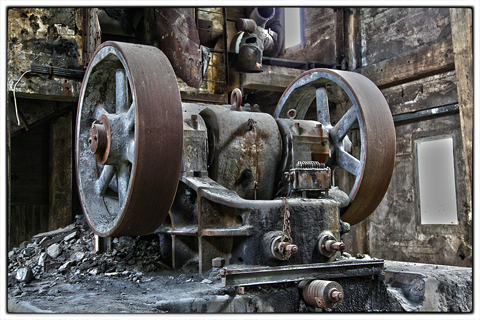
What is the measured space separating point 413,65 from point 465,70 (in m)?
1.45

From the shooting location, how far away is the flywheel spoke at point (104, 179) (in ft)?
11.3

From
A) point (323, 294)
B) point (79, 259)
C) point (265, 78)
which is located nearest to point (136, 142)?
point (323, 294)

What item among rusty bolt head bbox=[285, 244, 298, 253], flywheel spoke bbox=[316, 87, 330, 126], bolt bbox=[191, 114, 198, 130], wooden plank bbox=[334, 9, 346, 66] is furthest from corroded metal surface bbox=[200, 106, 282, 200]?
wooden plank bbox=[334, 9, 346, 66]

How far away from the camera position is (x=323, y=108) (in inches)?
169

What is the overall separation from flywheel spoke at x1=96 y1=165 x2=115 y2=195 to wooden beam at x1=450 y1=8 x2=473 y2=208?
3.31m

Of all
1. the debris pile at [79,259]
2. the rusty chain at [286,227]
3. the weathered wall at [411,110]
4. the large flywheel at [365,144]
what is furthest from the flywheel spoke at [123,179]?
the weathered wall at [411,110]

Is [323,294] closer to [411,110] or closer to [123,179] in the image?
[123,179]

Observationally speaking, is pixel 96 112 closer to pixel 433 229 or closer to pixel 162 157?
pixel 162 157

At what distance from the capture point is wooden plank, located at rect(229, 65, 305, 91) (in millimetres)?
6820

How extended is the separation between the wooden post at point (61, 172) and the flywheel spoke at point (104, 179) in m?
2.73

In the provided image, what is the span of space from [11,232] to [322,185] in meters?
4.32

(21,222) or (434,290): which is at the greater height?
(21,222)

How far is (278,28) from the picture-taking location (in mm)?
7980

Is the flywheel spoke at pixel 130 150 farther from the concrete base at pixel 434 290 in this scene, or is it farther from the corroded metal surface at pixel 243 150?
the concrete base at pixel 434 290
